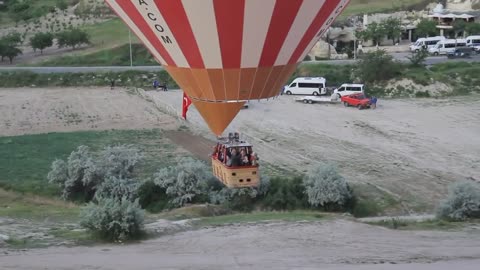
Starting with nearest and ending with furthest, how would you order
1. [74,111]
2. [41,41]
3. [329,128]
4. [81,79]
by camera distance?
[329,128]
[74,111]
[81,79]
[41,41]

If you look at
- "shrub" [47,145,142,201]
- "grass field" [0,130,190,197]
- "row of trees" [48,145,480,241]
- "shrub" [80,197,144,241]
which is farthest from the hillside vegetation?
"shrub" [80,197,144,241]

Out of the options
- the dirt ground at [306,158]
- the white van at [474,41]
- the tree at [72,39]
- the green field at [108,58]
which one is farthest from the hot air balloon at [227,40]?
the tree at [72,39]

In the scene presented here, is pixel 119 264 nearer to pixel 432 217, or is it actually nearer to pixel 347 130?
pixel 432 217

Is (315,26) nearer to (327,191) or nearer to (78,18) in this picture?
(327,191)

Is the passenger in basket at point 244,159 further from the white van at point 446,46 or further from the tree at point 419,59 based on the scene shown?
the white van at point 446,46

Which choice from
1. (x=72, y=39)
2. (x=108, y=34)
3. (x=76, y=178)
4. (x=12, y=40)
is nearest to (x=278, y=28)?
(x=76, y=178)

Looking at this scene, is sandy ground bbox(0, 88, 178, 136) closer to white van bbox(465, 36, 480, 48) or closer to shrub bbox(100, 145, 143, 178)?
shrub bbox(100, 145, 143, 178)

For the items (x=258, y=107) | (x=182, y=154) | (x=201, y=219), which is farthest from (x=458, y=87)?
(x=201, y=219)
